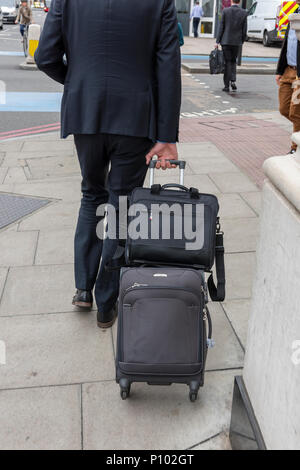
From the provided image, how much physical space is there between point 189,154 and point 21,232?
9.86 feet

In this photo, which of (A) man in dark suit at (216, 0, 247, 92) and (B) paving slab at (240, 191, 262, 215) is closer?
(B) paving slab at (240, 191, 262, 215)

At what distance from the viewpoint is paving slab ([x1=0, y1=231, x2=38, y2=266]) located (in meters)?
3.80

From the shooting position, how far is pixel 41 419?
234 cm

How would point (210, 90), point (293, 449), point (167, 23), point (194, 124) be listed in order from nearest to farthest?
point (293, 449), point (167, 23), point (194, 124), point (210, 90)

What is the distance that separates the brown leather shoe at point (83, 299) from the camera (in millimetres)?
3104

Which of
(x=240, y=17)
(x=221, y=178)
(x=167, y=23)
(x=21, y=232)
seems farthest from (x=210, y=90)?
(x=167, y=23)

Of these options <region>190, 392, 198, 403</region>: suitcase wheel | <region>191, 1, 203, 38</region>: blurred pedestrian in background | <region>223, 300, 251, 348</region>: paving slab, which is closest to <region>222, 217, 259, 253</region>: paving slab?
<region>223, 300, 251, 348</region>: paving slab

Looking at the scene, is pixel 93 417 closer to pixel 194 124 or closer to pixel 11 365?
pixel 11 365

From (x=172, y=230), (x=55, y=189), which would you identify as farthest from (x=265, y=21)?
(x=172, y=230)

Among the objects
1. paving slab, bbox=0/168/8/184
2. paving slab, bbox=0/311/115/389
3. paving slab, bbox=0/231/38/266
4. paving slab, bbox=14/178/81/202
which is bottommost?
paving slab, bbox=0/168/8/184

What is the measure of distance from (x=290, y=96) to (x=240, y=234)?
255cm

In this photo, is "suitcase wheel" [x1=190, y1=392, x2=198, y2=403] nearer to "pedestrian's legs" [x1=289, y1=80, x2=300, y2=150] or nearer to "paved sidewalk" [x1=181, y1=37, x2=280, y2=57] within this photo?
"pedestrian's legs" [x1=289, y1=80, x2=300, y2=150]

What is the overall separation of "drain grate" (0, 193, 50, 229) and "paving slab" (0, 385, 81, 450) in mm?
2227

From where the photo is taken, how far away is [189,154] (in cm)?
Answer: 663
